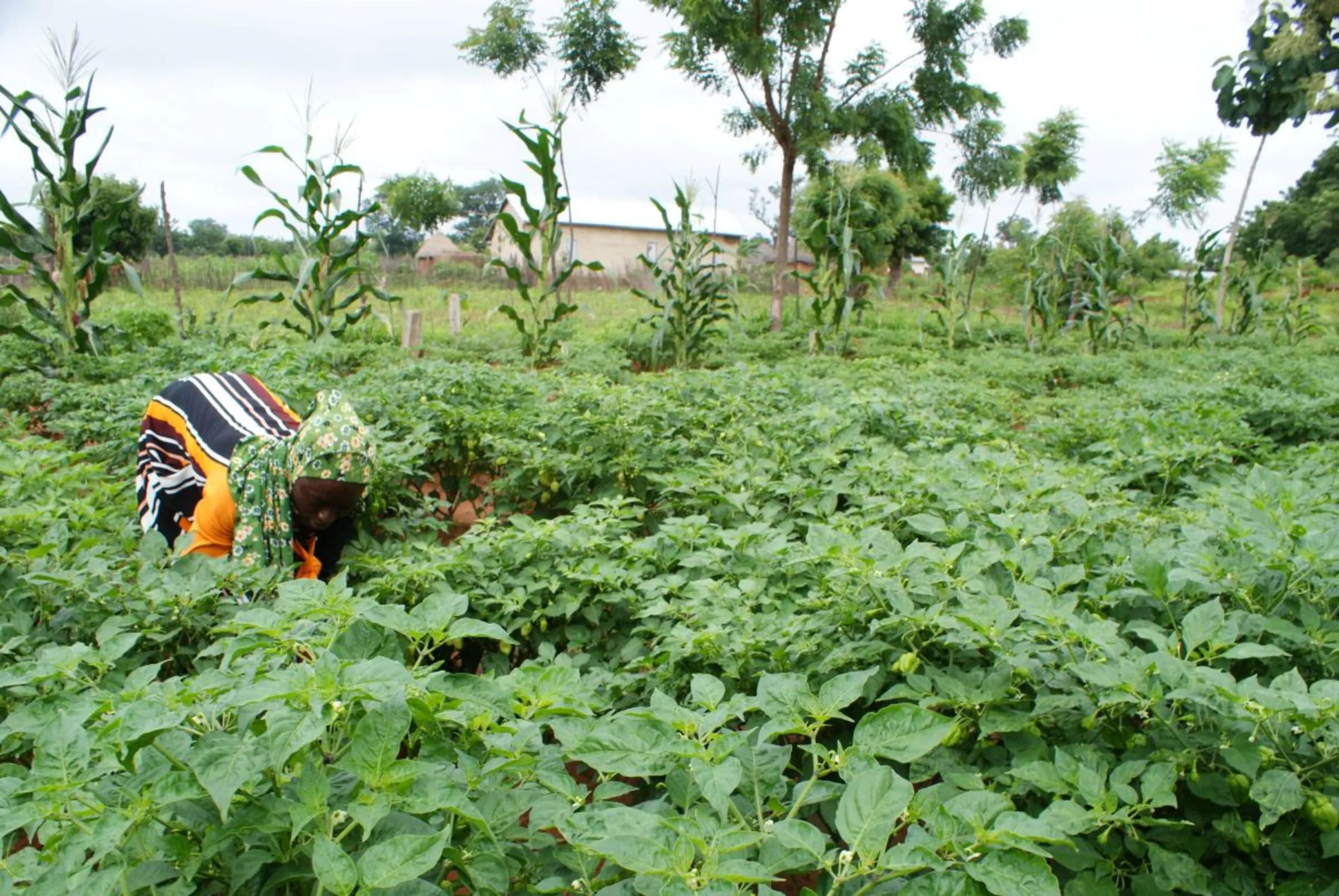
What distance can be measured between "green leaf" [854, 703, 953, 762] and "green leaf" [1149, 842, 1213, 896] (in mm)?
443

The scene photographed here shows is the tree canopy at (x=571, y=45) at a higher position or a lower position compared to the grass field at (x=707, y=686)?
higher

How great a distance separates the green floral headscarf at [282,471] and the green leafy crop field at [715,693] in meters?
0.32

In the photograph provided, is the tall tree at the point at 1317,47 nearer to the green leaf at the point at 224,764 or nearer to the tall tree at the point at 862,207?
the tall tree at the point at 862,207

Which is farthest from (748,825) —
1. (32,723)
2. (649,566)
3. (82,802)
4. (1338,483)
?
(1338,483)

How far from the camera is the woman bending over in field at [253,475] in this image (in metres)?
3.06

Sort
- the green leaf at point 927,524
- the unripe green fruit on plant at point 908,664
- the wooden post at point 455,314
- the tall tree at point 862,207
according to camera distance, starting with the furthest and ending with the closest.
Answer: the tall tree at point 862,207, the wooden post at point 455,314, the green leaf at point 927,524, the unripe green fruit on plant at point 908,664

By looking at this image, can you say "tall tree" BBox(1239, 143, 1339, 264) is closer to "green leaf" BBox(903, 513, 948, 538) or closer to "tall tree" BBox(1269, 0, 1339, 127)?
"tall tree" BBox(1269, 0, 1339, 127)

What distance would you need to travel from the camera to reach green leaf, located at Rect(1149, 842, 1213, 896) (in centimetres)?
138

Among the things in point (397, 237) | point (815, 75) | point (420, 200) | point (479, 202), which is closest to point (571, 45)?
point (815, 75)

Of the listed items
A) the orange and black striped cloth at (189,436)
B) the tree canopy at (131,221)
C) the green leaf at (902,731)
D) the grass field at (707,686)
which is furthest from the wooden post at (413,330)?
the tree canopy at (131,221)

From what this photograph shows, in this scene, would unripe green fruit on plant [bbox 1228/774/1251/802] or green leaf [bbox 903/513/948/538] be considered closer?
unripe green fruit on plant [bbox 1228/774/1251/802]

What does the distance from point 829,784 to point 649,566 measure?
1.28 meters

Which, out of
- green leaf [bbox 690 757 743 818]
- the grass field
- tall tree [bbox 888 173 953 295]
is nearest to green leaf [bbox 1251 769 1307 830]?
the grass field

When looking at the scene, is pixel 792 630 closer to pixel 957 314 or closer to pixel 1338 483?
pixel 1338 483
